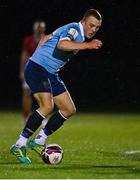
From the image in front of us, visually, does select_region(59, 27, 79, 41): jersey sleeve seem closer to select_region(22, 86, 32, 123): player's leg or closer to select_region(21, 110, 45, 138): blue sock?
select_region(21, 110, 45, 138): blue sock

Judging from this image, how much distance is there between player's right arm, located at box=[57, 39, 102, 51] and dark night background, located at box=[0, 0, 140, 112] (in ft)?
46.7

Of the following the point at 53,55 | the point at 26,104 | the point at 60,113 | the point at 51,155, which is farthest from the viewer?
the point at 26,104

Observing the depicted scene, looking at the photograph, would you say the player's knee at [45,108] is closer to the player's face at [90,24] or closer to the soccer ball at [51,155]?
the soccer ball at [51,155]

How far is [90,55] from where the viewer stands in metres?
26.7

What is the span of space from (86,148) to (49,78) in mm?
2606

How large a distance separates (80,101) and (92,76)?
3.15 feet

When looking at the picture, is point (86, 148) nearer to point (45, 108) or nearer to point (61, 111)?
point (61, 111)

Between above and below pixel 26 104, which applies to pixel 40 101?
above

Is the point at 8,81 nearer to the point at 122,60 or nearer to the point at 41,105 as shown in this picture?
the point at 122,60

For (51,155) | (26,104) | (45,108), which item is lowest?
(26,104)

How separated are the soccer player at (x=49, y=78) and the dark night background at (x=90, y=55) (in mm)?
13769

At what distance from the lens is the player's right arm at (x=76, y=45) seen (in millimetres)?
10430

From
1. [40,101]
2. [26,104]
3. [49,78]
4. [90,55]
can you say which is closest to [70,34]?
[49,78]

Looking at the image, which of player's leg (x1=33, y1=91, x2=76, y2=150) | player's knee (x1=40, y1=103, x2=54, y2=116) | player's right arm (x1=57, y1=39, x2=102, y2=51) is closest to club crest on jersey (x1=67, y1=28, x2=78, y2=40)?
player's right arm (x1=57, y1=39, x2=102, y2=51)
